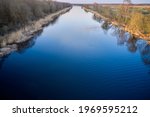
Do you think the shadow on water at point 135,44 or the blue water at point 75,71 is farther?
the shadow on water at point 135,44

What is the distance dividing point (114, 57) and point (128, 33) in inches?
312

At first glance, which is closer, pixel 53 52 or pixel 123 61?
pixel 123 61

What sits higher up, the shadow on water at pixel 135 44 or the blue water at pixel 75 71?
the blue water at pixel 75 71

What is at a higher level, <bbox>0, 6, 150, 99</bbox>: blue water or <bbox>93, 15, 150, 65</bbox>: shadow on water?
<bbox>0, 6, 150, 99</bbox>: blue water

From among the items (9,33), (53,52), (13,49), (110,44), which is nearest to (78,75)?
(53,52)

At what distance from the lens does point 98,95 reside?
6.82 meters

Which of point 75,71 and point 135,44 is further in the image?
point 135,44

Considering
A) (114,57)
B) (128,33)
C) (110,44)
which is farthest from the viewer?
(128,33)

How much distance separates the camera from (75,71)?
29.2 ft

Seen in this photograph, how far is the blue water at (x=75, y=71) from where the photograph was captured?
6.97 m

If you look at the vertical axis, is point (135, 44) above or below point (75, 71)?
below

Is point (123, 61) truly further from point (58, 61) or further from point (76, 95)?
point (76, 95)

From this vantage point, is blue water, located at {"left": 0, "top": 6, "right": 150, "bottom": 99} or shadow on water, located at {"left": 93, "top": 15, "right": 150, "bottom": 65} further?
shadow on water, located at {"left": 93, "top": 15, "right": 150, "bottom": 65}

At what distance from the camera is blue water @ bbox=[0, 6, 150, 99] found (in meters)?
6.97
